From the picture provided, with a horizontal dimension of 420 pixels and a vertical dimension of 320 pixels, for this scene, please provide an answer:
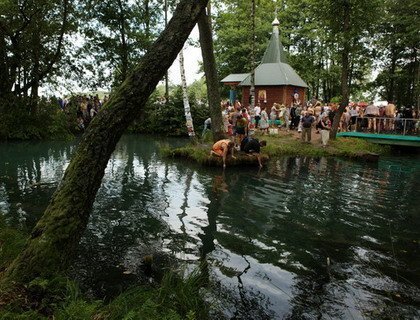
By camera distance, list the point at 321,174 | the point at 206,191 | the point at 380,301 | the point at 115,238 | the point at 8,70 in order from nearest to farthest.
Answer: the point at 380,301 → the point at 115,238 → the point at 8,70 → the point at 206,191 → the point at 321,174

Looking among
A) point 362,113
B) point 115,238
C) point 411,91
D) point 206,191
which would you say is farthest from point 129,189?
point 411,91

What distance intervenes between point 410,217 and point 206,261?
616 cm

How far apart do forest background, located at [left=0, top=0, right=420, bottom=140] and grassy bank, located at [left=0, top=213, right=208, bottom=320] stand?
25.4ft

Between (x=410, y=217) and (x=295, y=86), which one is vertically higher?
(x=295, y=86)

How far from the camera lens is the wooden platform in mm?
22141

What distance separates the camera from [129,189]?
39.5 ft

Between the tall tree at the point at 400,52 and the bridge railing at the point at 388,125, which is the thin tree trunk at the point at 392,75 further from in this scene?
the bridge railing at the point at 388,125

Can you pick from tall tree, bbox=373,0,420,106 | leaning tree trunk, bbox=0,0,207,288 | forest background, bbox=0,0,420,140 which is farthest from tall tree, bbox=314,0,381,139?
leaning tree trunk, bbox=0,0,207,288

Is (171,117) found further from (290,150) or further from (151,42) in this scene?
(290,150)

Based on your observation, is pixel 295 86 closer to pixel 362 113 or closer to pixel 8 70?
pixel 362 113

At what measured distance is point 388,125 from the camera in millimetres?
23172

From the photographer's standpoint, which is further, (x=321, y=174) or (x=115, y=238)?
(x=321, y=174)

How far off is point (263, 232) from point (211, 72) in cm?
969

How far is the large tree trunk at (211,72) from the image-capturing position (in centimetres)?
1552
